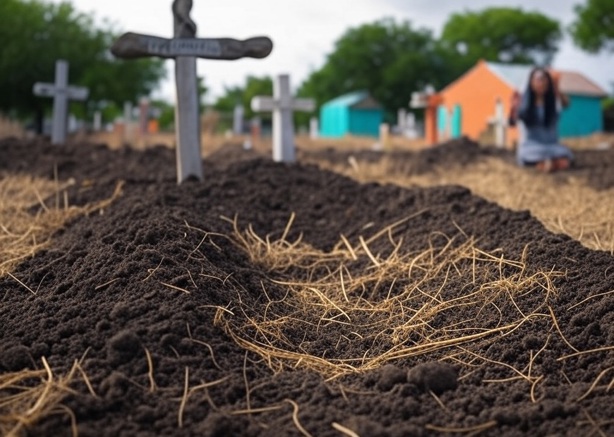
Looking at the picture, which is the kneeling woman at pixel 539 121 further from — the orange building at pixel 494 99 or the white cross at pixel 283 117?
the orange building at pixel 494 99

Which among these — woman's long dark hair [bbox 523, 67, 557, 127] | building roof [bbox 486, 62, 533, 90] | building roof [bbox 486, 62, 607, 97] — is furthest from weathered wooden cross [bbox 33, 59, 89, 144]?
building roof [bbox 486, 62, 533, 90]

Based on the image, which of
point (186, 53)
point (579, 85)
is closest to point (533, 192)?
point (186, 53)

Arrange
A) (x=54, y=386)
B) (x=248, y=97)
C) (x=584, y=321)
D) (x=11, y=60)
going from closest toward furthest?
1. (x=54, y=386)
2. (x=584, y=321)
3. (x=11, y=60)
4. (x=248, y=97)

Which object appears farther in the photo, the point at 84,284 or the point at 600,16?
the point at 600,16

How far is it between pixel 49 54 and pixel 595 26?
23841 mm

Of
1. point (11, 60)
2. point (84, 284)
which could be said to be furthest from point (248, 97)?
point (84, 284)

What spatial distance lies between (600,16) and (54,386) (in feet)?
119

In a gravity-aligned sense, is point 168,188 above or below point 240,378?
above

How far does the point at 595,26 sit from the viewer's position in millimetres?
34406

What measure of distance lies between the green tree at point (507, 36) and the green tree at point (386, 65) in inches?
179

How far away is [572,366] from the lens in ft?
9.68

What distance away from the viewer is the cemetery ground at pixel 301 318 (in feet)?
8.21

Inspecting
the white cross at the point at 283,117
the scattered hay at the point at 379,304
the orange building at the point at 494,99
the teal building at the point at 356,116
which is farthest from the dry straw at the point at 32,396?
the teal building at the point at 356,116

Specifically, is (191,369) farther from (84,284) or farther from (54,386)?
(84,284)
